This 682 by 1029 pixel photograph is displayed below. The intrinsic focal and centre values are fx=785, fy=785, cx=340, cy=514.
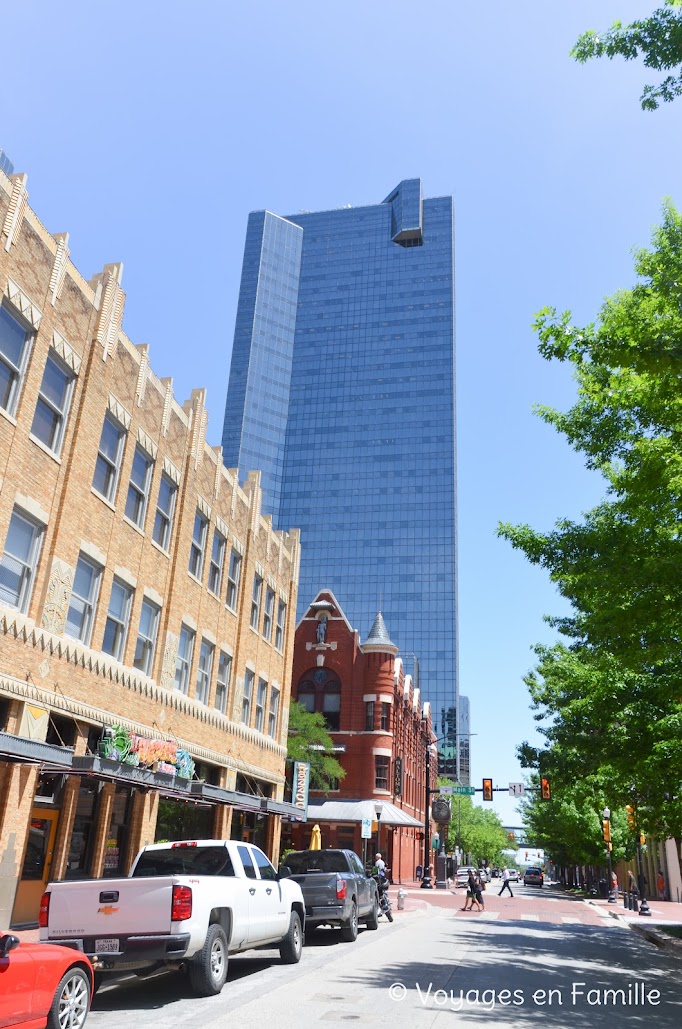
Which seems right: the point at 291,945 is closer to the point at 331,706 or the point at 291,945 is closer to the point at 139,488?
the point at 139,488

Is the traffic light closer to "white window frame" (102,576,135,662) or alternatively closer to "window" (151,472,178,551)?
"white window frame" (102,576,135,662)

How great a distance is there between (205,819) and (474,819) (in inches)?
4584

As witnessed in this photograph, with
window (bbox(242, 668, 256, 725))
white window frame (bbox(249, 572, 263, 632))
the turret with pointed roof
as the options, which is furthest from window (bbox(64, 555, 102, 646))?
the turret with pointed roof

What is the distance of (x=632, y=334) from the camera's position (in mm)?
10375

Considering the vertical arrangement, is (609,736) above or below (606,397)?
below

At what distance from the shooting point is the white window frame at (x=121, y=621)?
19188mm

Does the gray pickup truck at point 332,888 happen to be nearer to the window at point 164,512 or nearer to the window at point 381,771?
the window at point 164,512

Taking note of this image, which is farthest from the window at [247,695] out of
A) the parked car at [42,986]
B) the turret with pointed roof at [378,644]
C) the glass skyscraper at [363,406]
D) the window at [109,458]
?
the glass skyscraper at [363,406]

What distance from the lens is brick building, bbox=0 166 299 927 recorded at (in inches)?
598

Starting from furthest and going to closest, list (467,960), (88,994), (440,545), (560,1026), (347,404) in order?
(347,404), (440,545), (467,960), (560,1026), (88,994)

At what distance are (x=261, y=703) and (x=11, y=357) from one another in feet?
61.7

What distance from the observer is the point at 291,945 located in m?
13.1

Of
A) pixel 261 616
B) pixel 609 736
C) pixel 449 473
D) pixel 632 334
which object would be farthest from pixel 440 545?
pixel 632 334

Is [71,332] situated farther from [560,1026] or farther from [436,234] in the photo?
Answer: [436,234]
